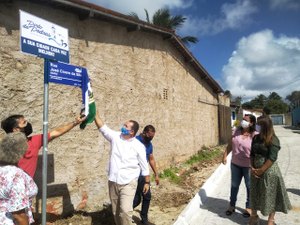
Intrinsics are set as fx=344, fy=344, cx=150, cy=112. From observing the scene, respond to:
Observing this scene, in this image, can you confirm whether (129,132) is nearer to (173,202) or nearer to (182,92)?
(173,202)

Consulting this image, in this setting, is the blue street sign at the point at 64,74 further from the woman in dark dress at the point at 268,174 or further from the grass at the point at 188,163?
the grass at the point at 188,163

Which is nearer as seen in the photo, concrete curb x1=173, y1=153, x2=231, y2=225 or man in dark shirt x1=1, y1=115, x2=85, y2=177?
man in dark shirt x1=1, y1=115, x2=85, y2=177

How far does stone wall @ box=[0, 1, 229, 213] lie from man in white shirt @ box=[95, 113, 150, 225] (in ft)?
4.34

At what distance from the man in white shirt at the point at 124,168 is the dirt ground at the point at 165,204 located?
1181mm

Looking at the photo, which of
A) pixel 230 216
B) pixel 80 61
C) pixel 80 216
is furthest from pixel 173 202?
pixel 80 61

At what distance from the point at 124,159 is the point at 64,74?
1.43 meters

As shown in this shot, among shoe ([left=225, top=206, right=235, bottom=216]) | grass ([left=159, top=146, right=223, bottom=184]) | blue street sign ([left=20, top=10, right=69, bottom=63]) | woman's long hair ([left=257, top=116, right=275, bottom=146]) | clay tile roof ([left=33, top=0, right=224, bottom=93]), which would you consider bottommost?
shoe ([left=225, top=206, right=235, bottom=216])

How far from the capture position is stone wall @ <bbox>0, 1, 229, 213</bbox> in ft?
17.2

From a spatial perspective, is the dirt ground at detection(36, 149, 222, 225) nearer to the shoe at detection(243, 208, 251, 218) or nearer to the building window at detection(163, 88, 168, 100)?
the shoe at detection(243, 208, 251, 218)

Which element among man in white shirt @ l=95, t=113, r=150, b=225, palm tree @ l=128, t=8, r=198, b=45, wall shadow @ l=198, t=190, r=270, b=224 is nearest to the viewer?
man in white shirt @ l=95, t=113, r=150, b=225

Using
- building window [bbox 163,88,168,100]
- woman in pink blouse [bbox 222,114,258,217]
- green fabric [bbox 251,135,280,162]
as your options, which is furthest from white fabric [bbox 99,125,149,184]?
building window [bbox 163,88,168,100]

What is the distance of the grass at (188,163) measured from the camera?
957cm

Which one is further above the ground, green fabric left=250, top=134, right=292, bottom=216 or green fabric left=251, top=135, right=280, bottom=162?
green fabric left=251, top=135, right=280, bottom=162

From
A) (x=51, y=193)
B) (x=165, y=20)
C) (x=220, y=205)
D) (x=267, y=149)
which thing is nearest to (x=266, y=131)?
(x=267, y=149)
